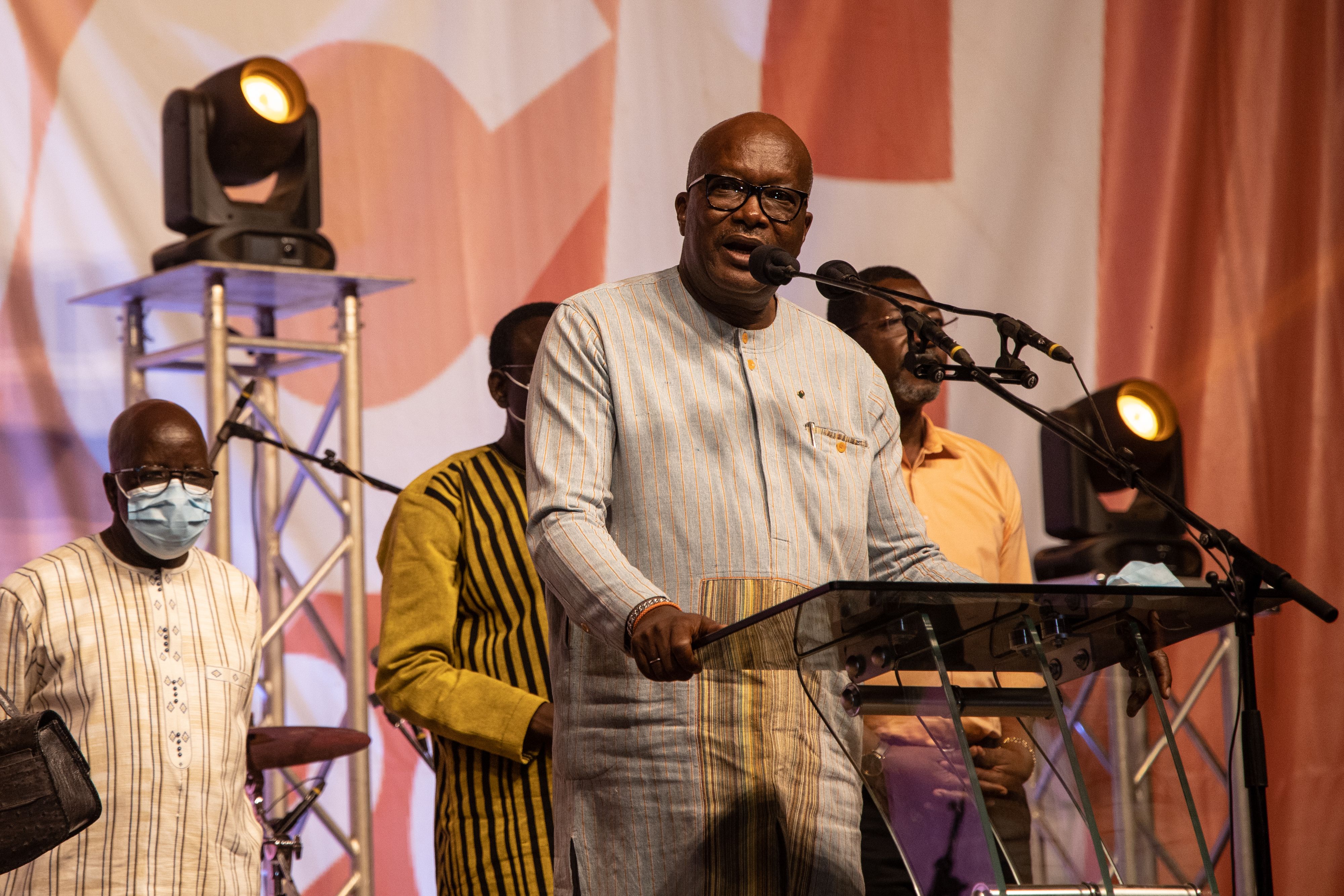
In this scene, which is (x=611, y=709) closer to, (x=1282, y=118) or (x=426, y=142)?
(x=426, y=142)

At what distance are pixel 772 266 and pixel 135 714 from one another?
1957mm

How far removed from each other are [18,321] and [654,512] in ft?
11.4

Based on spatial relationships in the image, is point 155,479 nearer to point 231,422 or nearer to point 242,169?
point 231,422

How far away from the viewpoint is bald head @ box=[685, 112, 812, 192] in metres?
2.33

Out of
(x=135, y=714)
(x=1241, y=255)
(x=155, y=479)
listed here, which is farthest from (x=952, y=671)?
(x=1241, y=255)

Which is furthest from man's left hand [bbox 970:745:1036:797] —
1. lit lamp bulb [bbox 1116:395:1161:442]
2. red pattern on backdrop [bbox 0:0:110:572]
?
red pattern on backdrop [bbox 0:0:110:572]

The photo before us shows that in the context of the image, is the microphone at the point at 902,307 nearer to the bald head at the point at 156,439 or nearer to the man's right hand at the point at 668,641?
the man's right hand at the point at 668,641

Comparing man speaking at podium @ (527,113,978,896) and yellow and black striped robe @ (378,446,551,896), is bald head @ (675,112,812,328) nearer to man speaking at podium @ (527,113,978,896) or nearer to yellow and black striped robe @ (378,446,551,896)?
man speaking at podium @ (527,113,978,896)

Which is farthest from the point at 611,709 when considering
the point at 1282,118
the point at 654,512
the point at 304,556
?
the point at 1282,118

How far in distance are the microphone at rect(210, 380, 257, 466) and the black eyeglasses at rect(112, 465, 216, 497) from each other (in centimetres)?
62

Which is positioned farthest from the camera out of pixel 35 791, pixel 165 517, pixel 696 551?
pixel 165 517

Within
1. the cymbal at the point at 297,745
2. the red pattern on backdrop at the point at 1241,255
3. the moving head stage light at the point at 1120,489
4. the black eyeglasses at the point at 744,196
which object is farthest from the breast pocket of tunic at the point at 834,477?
the red pattern on backdrop at the point at 1241,255

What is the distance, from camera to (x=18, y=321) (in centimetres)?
494

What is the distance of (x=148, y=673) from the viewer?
3412 millimetres
